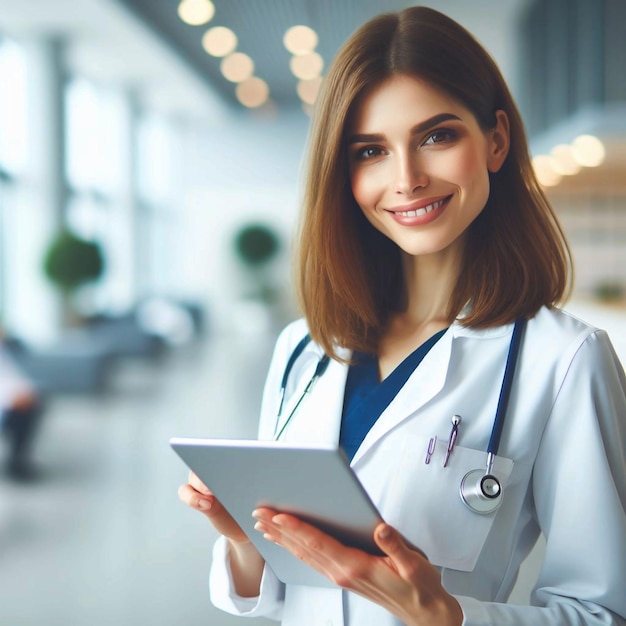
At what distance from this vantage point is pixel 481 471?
106cm

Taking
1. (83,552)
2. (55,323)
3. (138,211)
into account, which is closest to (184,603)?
(83,552)

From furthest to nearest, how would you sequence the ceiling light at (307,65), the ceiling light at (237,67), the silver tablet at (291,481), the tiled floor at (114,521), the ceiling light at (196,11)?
the ceiling light at (237,67) < the ceiling light at (307,65) < the ceiling light at (196,11) < the tiled floor at (114,521) < the silver tablet at (291,481)

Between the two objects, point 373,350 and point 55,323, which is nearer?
point 373,350

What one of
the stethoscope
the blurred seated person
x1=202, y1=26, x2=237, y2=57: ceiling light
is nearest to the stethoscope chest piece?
the stethoscope

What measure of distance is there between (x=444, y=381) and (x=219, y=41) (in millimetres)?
9692

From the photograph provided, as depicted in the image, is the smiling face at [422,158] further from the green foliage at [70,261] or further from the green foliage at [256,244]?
the green foliage at [256,244]

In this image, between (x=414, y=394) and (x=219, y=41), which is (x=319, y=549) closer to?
(x=414, y=394)

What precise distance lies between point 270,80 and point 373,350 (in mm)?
11355

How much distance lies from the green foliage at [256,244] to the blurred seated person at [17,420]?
32.5 feet

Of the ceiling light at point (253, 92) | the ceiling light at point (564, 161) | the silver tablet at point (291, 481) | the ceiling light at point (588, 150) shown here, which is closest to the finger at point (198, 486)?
the silver tablet at point (291, 481)

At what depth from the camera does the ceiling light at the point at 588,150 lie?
7.15 meters

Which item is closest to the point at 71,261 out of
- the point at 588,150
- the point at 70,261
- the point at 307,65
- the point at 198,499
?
the point at 70,261

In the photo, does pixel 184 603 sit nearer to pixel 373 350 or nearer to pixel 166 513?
pixel 166 513

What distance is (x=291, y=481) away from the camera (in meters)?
0.89
